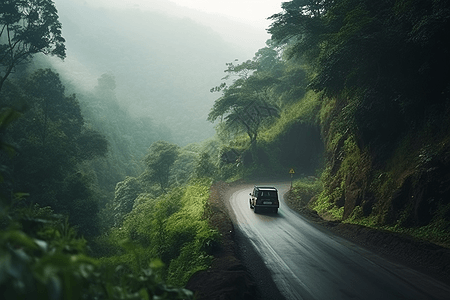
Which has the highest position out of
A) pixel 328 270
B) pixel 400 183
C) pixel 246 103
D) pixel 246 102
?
pixel 246 102

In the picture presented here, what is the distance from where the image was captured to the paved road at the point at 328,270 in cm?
891

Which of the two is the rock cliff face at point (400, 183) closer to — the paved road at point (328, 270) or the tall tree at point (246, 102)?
the paved road at point (328, 270)

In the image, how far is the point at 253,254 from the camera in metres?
12.8

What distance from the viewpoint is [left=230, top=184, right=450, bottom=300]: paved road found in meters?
8.91

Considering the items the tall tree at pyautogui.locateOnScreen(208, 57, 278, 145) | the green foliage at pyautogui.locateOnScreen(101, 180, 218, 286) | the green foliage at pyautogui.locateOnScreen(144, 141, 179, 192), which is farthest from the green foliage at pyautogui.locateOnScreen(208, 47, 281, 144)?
the green foliage at pyautogui.locateOnScreen(101, 180, 218, 286)

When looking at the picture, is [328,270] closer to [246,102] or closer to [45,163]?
[45,163]

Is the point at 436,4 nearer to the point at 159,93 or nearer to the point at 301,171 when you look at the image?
the point at 301,171

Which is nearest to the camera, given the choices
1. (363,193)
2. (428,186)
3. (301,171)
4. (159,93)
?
(428,186)

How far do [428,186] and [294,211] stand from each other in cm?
1125

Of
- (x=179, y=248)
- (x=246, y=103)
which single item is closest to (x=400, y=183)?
(x=179, y=248)

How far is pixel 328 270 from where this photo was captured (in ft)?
35.7

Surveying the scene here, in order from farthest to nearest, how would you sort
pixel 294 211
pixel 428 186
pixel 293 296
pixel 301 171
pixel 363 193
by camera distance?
1. pixel 301 171
2. pixel 294 211
3. pixel 363 193
4. pixel 428 186
5. pixel 293 296

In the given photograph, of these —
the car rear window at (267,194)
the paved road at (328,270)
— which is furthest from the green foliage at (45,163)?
the paved road at (328,270)

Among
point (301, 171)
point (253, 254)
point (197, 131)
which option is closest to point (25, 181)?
point (253, 254)
